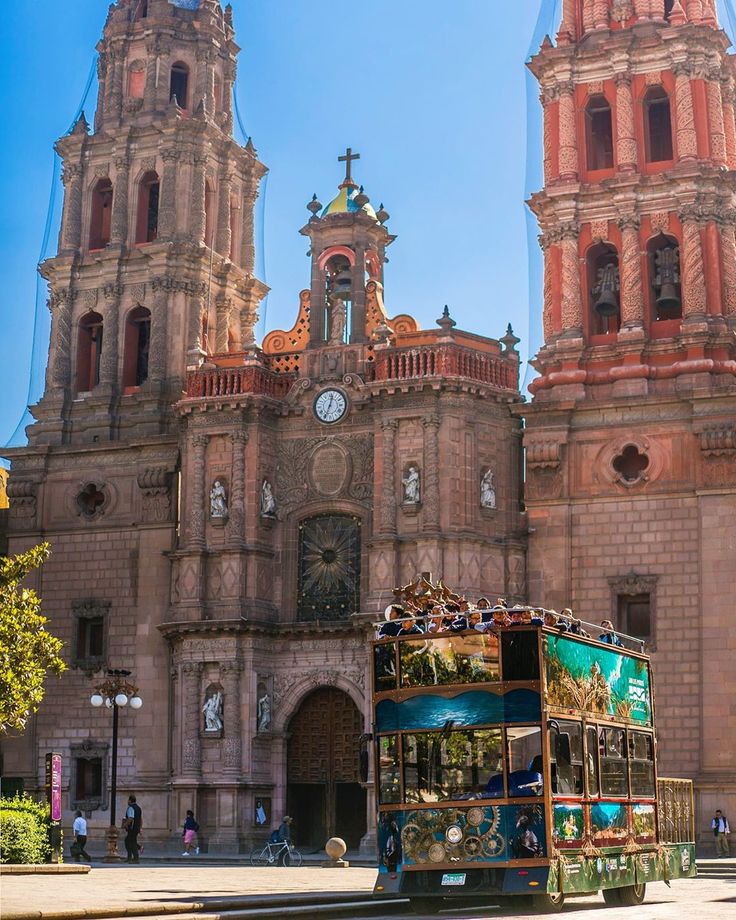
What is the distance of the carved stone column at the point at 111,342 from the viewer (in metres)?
52.9

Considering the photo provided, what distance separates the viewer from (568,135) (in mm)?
48562

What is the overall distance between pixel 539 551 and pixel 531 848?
23.0 m

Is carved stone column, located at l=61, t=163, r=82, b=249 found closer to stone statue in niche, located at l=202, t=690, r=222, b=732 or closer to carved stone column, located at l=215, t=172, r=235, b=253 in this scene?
carved stone column, located at l=215, t=172, r=235, b=253

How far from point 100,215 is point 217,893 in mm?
35631

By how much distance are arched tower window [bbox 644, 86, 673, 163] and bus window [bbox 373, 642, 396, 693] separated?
27866 millimetres

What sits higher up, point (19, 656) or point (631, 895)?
point (19, 656)

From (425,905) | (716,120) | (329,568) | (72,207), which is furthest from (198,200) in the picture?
(425,905)

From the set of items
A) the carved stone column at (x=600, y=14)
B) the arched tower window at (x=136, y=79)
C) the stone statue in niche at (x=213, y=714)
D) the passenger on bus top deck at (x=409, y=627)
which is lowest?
the passenger on bus top deck at (x=409, y=627)

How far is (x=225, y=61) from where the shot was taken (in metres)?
57.0

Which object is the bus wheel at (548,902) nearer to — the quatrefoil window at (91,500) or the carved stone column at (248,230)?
the quatrefoil window at (91,500)

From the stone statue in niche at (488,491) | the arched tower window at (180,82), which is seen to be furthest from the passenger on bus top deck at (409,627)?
the arched tower window at (180,82)

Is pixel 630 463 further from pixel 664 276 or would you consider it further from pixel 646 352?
pixel 664 276

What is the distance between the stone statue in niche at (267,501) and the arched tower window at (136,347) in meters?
7.24

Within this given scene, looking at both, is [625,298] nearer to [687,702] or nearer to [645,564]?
[645,564]
